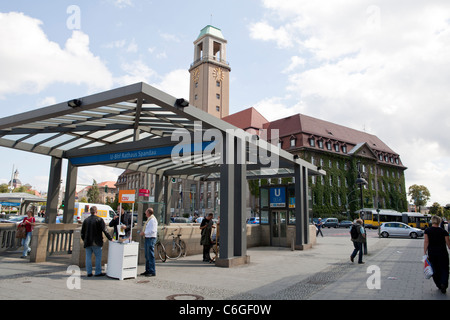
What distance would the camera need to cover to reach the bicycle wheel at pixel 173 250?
12.0 meters

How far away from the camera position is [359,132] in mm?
75562

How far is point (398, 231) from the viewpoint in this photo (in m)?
30.7

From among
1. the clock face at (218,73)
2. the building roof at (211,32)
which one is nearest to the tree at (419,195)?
the clock face at (218,73)

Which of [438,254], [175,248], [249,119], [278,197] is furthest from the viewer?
[249,119]

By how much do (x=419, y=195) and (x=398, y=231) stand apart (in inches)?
2656

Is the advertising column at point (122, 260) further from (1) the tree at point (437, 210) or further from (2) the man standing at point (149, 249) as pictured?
(1) the tree at point (437, 210)

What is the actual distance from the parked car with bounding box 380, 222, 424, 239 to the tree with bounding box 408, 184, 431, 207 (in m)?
66.1

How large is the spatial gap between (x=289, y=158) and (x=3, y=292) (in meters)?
12.1

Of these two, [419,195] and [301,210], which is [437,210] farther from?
[301,210]

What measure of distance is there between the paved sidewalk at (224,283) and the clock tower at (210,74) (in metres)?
62.3

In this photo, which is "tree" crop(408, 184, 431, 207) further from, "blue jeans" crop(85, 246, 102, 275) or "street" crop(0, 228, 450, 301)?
"blue jeans" crop(85, 246, 102, 275)

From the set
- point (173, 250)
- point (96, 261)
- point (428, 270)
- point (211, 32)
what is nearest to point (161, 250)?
point (173, 250)
